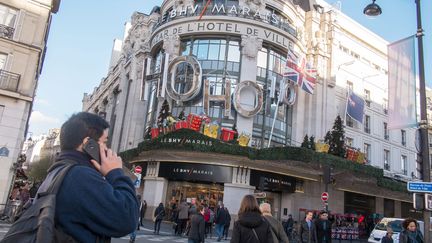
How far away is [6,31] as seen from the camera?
19.1 meters

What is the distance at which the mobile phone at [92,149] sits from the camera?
204 cm

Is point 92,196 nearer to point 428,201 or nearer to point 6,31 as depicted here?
point 428,201

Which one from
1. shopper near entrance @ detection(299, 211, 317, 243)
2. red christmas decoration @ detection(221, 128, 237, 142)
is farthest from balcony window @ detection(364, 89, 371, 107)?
shopper near entrance @ detection(299, 211, 317, 243)

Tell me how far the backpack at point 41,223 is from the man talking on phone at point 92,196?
1.4 inches

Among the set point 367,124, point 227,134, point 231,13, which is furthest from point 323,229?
point 367,124

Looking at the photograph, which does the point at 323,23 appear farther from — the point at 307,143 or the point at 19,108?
the point at 19,108

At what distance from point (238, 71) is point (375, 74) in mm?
17445

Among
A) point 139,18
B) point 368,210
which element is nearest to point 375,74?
point 368,210

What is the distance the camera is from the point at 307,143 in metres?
25.3

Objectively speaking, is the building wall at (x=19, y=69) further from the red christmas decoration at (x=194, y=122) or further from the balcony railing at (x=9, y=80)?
the red christmas decoration at (x=194, y=122)

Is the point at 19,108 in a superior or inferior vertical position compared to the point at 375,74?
inferior

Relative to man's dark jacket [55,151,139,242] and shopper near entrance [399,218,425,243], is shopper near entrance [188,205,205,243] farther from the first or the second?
man's dark jacket [55,151,139,242]

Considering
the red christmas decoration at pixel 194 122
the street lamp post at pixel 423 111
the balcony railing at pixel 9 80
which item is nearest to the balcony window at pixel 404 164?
the red christmas decoration at pixel 194 122

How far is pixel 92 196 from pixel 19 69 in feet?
65.7
